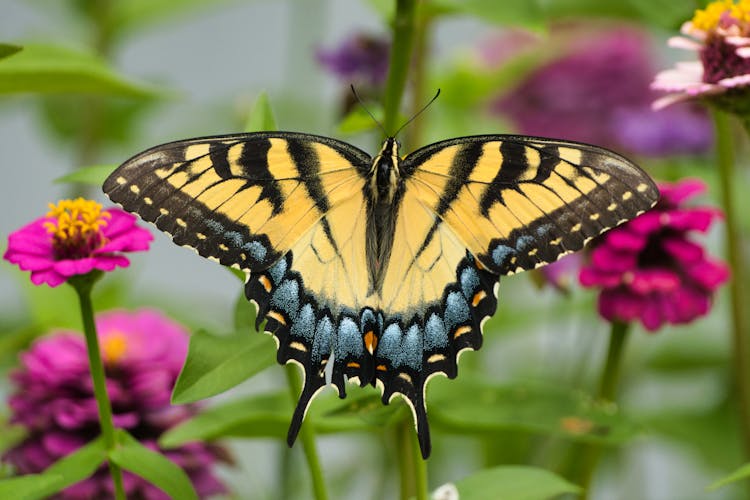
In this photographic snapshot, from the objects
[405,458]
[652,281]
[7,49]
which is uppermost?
[7,49]

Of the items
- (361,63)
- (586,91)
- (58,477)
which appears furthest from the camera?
(586,91)

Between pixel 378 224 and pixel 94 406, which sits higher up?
pixel 378 224

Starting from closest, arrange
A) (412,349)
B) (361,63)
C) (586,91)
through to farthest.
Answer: (412,349), (361,63), (586,91)

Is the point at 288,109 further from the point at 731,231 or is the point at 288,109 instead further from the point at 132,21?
the point at 731,231

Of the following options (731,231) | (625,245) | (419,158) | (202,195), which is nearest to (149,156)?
(202,195)

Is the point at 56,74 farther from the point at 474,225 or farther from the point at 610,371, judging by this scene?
the point at 610,371

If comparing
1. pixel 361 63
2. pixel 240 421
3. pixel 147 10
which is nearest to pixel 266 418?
pixel 240 421
